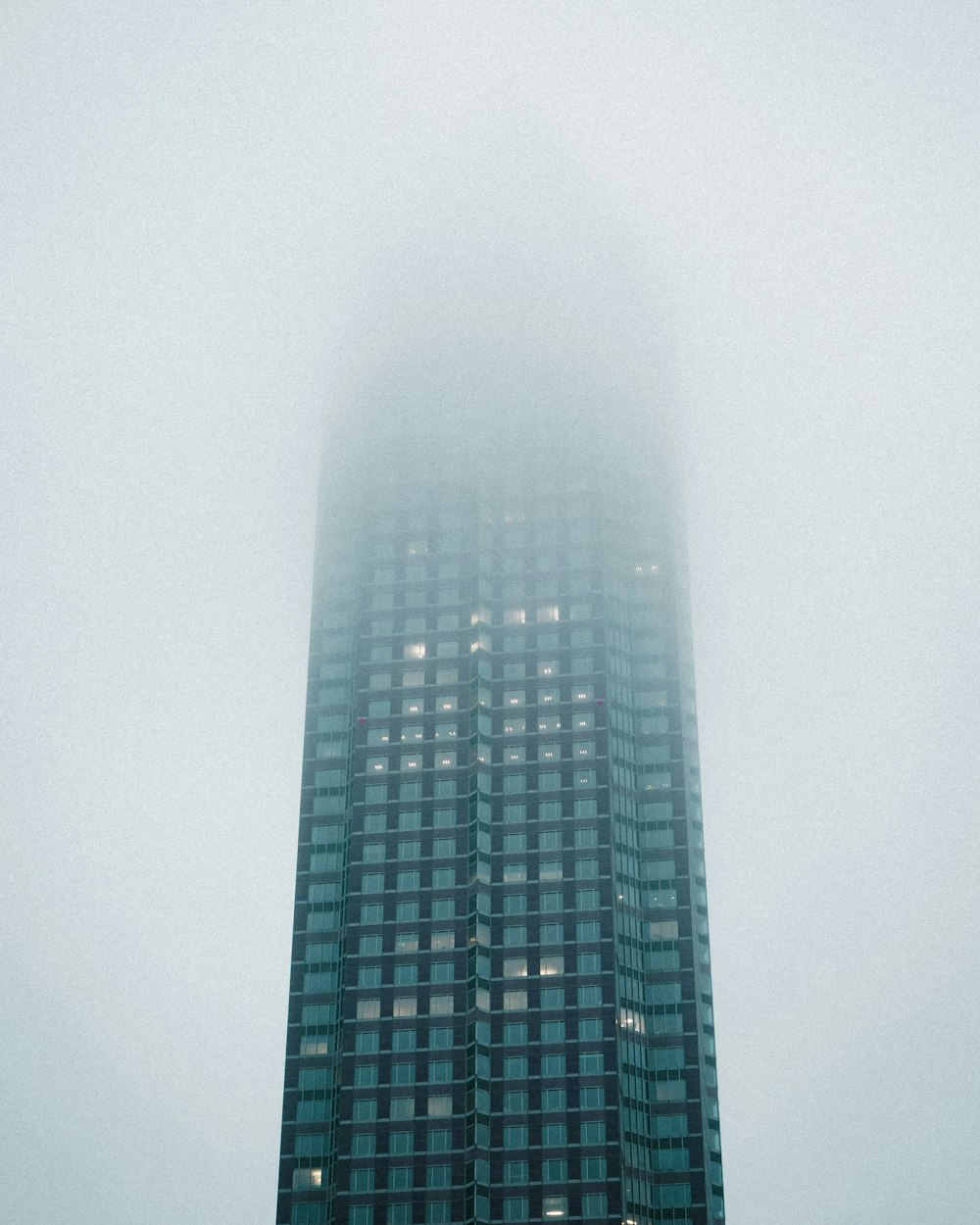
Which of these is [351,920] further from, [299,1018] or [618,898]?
[618,898]

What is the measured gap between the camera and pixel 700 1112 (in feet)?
612

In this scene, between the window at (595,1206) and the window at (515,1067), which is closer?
the window at (595,1206)

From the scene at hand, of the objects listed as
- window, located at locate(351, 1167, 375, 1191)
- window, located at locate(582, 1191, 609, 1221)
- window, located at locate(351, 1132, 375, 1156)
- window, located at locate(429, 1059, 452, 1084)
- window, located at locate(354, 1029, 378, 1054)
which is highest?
window, located at locate(354, 1029, 378, 1054)

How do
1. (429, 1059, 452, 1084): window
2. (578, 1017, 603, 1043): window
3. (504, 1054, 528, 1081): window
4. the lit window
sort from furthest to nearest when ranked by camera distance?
(578, 1017, 603, 1043): window
(429, 1059, 452, 1084): window
(504, 1054, 528, 1081): window
the lit window

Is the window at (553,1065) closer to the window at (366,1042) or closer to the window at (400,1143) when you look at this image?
the window at (400,1143)

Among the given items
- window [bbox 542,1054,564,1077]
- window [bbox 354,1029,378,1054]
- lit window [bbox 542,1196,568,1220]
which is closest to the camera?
lit window [bbox 542,1196,568,1220]

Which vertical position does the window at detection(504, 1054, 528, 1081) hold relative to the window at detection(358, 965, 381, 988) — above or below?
below

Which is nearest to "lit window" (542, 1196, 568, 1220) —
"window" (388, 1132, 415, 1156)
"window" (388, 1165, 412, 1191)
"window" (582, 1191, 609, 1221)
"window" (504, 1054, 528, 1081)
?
"window" (582, 1191, 609, 1221)

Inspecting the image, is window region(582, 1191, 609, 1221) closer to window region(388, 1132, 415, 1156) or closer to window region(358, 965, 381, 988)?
window region(388, 1132, 415, 1156)

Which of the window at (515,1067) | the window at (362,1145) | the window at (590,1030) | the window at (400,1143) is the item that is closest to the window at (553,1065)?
the window at (515,1067)

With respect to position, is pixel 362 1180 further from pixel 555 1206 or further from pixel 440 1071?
pixel 555 1206

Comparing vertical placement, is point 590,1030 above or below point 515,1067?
above

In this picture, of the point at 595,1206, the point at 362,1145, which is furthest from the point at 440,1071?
the point at 595,1206

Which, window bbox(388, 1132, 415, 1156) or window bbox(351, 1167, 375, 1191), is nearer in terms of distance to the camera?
window bbox(351, 1167, 375, 1191)
